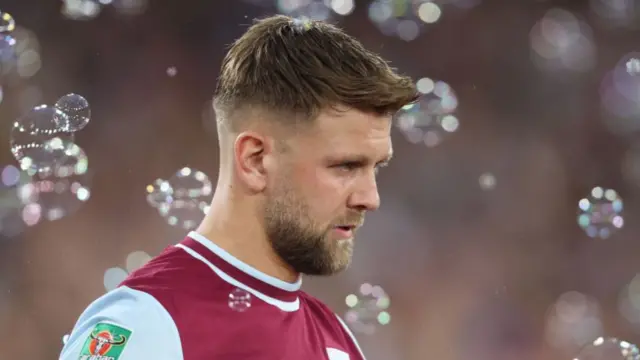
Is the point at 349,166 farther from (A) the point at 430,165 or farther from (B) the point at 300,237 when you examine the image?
(A) the point at 430,165

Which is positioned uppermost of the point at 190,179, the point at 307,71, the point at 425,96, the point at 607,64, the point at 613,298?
the point at 607,64

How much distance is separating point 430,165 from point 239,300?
2449 millimetres

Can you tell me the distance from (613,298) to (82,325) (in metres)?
2.86

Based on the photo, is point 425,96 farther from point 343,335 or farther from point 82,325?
point 82,325

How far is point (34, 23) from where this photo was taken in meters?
3.15

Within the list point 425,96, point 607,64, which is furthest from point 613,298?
point 425,96

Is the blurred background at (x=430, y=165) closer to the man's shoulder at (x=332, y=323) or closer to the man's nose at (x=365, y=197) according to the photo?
the man's shoulder at (x=332, y=323)

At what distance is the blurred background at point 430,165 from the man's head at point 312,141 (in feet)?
6.30

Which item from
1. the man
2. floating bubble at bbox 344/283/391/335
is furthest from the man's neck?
floating bubble at bbox 344/283/391/335

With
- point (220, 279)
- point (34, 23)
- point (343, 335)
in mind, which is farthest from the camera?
point (34, 23)

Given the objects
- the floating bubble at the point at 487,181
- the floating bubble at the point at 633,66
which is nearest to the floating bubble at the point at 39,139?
the floating bubble at the point at 487,181

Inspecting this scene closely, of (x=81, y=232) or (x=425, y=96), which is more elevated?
(x=425, y=96)

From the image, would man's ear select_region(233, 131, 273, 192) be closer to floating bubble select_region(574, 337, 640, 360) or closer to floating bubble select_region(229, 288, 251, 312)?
floating bubble select_region(229, 288, 251, 312)

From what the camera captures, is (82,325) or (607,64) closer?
(82,325)
